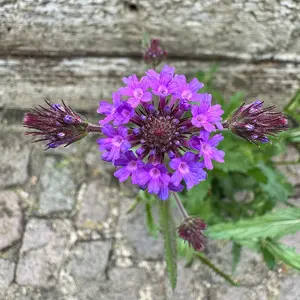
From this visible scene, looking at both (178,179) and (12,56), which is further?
(12,56)

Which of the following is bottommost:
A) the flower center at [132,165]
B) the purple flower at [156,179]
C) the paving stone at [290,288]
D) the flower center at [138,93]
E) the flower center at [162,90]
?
the paving stone at [290,288]

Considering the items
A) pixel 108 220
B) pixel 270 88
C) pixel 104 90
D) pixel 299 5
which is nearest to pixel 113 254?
pixel 108 220

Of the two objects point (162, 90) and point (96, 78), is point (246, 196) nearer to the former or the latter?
point (96, 78)

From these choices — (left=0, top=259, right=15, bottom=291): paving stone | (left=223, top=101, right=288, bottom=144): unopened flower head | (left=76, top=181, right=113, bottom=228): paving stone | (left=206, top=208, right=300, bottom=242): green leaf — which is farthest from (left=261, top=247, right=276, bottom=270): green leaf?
(left=0, top=259, right=15, bottom=291): paving stone

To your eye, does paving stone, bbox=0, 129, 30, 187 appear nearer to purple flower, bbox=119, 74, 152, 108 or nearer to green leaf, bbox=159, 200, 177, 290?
green leaf, bbox=159, 200, 177, 290

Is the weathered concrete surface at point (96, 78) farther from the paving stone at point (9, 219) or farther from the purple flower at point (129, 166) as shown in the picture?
the purple flower at point (129, 166)

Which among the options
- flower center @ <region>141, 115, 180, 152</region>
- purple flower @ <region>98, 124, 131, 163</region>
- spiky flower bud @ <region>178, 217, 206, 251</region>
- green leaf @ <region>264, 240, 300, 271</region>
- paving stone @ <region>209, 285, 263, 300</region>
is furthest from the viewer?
paving stone @ <region>209, 285, 263, 300</region>

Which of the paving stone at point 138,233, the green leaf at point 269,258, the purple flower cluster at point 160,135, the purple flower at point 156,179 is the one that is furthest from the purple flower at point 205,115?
the paving stone at point 138,233

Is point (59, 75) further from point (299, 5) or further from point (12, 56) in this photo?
point (299, 5)
